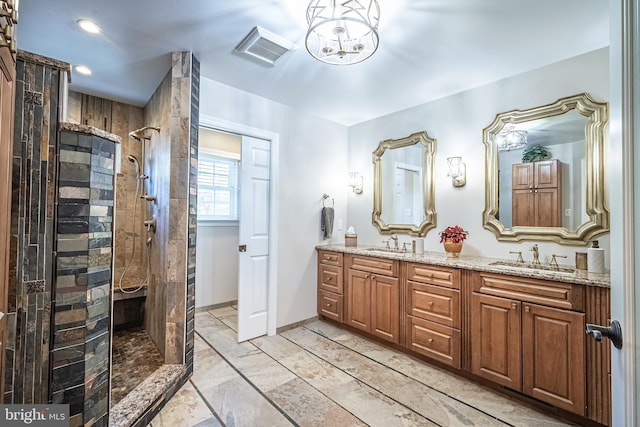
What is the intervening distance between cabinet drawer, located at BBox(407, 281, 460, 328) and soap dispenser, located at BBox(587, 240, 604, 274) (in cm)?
88

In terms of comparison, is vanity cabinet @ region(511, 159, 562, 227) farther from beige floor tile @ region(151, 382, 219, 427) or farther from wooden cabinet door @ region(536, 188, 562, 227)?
beige floor tile @ region(151, 382, 219, 427)

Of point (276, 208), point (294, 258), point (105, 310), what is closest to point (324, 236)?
point (294, 258)

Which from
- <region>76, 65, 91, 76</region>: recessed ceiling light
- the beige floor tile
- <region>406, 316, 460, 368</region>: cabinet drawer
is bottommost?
the beige floor tile

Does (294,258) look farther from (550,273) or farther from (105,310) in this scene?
(550,273)

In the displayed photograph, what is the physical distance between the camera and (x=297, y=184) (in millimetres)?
3520

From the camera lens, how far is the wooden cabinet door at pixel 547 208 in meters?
2.40

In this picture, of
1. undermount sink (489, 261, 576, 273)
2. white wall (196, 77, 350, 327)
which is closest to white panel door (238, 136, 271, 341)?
white wall (196, 77, 350, 327)

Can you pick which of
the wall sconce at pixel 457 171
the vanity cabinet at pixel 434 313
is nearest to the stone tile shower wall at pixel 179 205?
the vanity cabinet at pixel 434 313

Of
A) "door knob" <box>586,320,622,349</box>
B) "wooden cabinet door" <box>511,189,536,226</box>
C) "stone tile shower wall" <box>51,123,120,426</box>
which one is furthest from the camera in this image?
"wooden cabinet door" <box>511,189,536,226</box>

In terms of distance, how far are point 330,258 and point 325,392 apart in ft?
5.16

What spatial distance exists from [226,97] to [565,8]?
8.72 ft

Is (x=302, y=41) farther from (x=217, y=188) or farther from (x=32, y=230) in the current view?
(x=217, y=188)

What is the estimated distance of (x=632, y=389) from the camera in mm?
758

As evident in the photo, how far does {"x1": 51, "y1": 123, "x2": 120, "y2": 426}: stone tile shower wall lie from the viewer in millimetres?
1390
